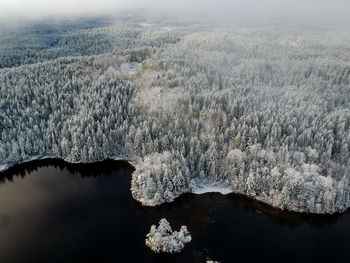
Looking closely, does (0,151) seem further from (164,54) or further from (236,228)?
(164,54)

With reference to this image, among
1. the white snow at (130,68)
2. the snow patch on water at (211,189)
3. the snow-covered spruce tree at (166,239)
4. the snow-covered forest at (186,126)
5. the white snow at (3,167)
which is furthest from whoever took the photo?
the white snow at (130,68)

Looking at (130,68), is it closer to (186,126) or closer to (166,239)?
(186,126)

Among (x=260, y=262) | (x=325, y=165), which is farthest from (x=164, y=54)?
(x=260, y=262)

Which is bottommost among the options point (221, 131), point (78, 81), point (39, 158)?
point (39, 158)

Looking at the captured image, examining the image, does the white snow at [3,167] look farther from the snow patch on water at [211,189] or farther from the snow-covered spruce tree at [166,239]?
the snow patch on water at [211,189]

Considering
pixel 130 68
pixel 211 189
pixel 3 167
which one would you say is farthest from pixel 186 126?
pixel 3 167

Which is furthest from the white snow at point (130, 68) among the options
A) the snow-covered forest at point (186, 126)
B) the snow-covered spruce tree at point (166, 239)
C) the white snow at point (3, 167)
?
the snow-covered spruce tree at point (166, 239)
